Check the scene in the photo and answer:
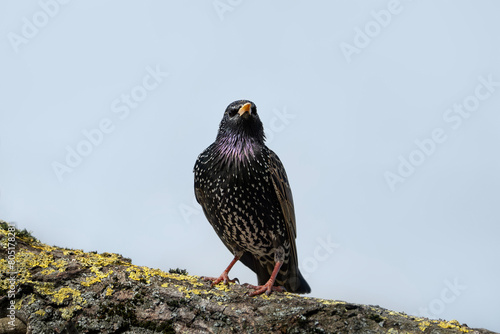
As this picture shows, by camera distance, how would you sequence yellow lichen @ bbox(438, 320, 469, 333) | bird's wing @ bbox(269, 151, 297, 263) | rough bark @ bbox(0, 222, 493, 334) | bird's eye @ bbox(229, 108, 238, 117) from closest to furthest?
yellow lichen @ bbox(438, 320, 469, 333), rough bark @ bbox(0, 222, 493, 334), bird's wing @ bbox(269, 151, 297, 263), bird's eye @ bbox(229, 108, 238, 117)

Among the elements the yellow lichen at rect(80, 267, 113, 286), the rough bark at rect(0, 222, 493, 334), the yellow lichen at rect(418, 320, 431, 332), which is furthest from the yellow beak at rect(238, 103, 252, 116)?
the yellow lichen at rect(418, 320, 431, 332)

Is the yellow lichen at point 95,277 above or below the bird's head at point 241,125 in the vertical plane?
below

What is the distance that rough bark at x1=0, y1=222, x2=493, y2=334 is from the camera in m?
3.51

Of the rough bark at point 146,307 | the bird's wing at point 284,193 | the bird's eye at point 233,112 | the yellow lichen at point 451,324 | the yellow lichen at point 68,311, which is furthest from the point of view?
the bird's eye at point 233,112

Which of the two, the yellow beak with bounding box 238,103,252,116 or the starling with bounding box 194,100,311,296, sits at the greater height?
the yellow beak with bounding box 238,103,252,116

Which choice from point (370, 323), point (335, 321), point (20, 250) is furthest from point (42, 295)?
point (370, 323)

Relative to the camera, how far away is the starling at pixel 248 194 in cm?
571

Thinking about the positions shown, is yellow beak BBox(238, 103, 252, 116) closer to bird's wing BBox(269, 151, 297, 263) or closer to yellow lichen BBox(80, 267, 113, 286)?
bird's wing BBox(269, 151, 297, 263)

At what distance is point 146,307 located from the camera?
373 centimetres

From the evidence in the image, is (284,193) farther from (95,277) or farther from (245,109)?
(95,277)

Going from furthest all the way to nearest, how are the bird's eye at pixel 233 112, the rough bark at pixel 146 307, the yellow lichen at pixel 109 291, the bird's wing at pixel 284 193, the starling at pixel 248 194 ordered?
the bird's eye at pixel 233 112 → the bird's wing at pixel 284 193 → the starling at pixel 248 194 → the yellow lichen at pixel 109 291 → the rough bark at pixel 146 307

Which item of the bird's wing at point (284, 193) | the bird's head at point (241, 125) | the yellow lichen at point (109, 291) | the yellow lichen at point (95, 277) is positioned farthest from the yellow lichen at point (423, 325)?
the bird's head at point (241, 125)

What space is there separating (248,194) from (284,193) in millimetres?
524

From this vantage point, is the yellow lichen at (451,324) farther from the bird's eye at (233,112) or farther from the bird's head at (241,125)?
the bird's eye at (233,112)
